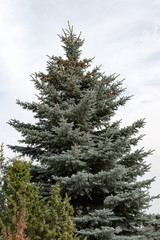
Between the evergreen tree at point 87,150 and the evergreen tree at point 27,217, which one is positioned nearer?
the evergreen tree at point 27,217

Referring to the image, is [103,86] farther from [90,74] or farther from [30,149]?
[30,149]

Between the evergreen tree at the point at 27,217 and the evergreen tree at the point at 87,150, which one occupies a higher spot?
the evergreen tree at the point at 87,150

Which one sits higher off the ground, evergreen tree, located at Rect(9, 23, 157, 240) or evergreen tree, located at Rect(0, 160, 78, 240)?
evergreen tree, located at Rect(9, 23, 157, 240)

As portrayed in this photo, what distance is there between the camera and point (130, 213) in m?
7.59

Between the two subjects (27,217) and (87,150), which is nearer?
(27,217)

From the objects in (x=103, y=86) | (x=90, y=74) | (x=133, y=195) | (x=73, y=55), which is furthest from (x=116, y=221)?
(x=73, y=55)

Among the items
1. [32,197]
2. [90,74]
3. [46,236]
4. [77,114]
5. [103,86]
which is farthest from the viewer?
[90,74]

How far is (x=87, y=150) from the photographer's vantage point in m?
7.70

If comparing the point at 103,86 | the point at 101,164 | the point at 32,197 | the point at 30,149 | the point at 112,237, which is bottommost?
the point at 112,237

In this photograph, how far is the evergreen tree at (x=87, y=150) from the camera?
688 centimetres

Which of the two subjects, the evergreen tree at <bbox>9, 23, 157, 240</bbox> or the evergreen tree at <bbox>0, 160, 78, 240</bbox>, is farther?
the evergreen tree at <bbox>9, 23, 157, 240</bbox>

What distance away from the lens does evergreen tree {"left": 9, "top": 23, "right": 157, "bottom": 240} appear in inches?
271

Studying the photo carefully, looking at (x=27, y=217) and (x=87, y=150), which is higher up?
(x=87, y=150)

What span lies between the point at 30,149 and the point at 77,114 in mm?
2247
